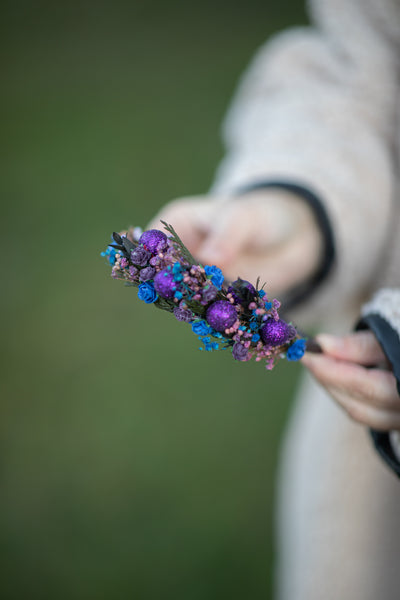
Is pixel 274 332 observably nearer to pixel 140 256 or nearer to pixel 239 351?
pixel 239 351

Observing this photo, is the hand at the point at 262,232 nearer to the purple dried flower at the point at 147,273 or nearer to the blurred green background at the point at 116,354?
the purple dried flower at the point at 147,273

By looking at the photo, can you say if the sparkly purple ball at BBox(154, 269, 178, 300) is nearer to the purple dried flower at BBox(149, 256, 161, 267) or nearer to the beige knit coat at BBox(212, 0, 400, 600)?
the purple dried flower at BBox(149, 256, 161, 267)

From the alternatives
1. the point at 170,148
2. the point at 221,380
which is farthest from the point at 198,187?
the point at 221,380

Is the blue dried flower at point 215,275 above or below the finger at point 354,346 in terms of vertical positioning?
above

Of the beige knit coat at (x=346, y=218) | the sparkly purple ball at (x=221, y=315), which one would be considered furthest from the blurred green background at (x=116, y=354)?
the sparkly purple ball at (x=221, y=315)

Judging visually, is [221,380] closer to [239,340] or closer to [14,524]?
[14,524]

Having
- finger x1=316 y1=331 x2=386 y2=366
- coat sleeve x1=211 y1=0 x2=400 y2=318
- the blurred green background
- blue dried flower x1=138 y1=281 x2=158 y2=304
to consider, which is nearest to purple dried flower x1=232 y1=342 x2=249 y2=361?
blue dried flower x1=138 y1=281 x2=158 y2=304

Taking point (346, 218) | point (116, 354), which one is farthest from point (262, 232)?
point (116, 354)
